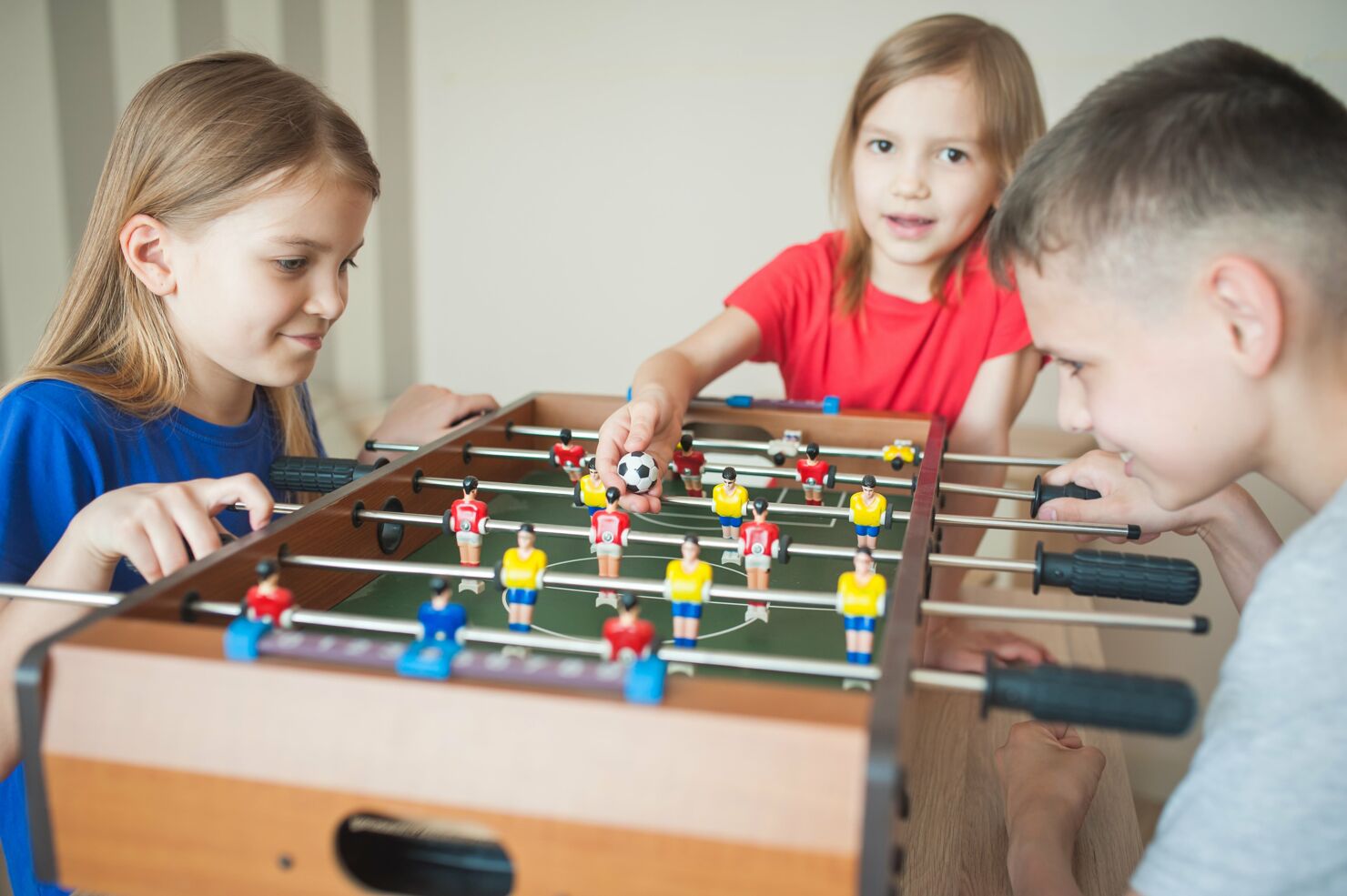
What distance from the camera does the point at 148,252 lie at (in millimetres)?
1325

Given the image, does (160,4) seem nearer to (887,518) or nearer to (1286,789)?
(887,518)

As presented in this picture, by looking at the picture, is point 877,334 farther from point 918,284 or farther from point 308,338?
point 308,338

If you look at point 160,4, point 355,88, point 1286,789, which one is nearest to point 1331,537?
point 1286,789

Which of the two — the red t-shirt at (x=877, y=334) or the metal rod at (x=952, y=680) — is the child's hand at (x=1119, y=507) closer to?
the metal rod at (x=952, y=680)

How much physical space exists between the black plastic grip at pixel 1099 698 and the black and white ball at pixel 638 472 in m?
0.61

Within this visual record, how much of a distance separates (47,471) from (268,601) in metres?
0.51

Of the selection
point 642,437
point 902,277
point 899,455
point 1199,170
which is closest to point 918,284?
point 902,277

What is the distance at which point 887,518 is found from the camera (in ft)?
3.93

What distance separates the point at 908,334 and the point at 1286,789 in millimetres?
1327

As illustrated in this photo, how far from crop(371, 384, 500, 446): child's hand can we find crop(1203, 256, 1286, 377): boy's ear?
1.10 metres

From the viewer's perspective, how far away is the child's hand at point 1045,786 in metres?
1.11

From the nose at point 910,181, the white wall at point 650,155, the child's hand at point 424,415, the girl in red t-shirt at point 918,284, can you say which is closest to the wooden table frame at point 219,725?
the child's hand at point 424,415

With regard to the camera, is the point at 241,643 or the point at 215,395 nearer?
the point at 241,643

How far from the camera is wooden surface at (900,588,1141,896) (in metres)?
1.10
